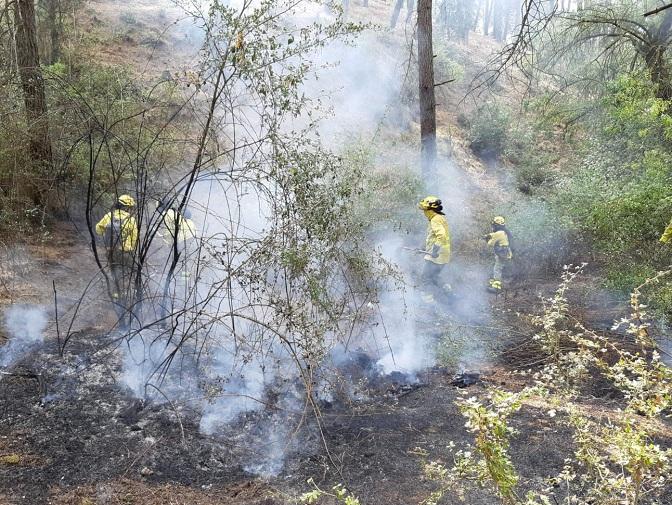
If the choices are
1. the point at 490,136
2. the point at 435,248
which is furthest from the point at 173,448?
the point at 490,136

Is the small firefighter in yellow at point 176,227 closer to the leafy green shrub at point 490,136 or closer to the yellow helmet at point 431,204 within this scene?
the yellow helmet at point 431,204

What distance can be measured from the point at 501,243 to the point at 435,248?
1.66 metres

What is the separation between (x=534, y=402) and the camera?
5.75 meters

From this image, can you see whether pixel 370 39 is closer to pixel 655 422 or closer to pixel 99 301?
pixel 99 301

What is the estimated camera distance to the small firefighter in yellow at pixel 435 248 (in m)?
8.56

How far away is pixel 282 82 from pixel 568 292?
6579 millimetres

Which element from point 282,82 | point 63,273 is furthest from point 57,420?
point 63,273

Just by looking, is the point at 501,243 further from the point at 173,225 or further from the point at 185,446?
the point at 185,446

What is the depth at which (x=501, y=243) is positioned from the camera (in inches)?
381

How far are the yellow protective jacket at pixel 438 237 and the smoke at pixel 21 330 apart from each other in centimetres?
549

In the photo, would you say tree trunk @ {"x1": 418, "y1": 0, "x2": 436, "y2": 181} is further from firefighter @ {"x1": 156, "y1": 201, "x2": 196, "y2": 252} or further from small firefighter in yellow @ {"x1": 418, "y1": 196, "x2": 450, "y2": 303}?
firefighter @ {"x1": 156, "y1": 201, "x2": 196, "y2": 252}

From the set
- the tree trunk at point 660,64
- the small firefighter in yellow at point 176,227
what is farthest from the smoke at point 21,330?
the tree trunk at point 660,64

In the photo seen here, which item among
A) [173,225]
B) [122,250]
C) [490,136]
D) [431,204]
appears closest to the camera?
[122,250]

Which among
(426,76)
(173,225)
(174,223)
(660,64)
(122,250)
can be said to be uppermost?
(426,76)
